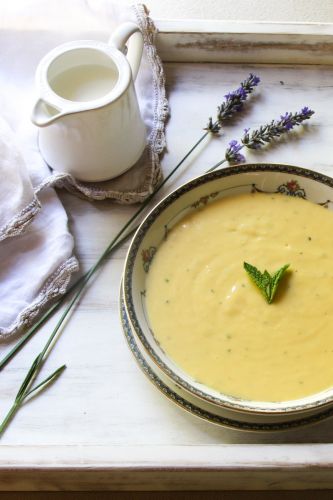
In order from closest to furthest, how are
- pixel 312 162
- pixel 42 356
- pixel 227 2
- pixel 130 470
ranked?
pixel 130 470, pixel 42 356, pixel 312 162, pixel 227 2

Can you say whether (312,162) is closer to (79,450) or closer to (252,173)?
(252,173)

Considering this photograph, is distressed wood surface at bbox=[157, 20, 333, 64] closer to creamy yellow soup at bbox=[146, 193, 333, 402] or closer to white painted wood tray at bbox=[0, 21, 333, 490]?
white painted wood tray at bbox=[0, 21, 333, 490]

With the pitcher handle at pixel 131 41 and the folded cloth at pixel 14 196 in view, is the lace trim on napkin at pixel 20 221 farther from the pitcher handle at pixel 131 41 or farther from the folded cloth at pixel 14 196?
the pitcher handle at pixel 131 41

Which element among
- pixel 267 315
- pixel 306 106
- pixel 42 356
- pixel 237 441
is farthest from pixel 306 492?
pixel 306 106

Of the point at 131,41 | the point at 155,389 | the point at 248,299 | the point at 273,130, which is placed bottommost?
the point at 155,389

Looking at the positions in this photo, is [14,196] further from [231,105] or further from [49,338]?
[231,105]

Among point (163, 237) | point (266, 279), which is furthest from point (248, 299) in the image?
point (163, 237)
